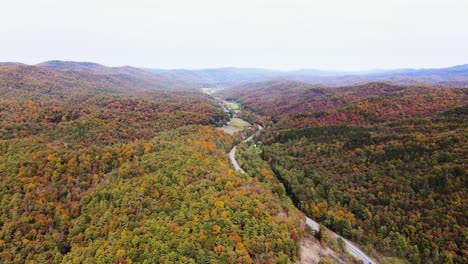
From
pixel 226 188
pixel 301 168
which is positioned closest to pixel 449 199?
pixel 301 168

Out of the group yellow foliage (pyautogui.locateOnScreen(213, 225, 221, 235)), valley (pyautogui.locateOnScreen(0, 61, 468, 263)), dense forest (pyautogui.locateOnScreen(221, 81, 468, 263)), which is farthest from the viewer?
dense forest (pyautogui.locateOnScreen(221, 81, 468, 263))

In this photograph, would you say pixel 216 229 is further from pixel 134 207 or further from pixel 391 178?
pixel 391 178

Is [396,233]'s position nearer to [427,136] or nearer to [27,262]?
[427,136]

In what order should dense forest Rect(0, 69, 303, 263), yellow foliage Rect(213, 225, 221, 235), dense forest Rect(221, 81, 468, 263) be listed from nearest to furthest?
dense forest Rect(0, 69, 303, 263), yellow foliage Rect(213, 225, 221, 235), dense forest Rect(221, 81, 468, 263)

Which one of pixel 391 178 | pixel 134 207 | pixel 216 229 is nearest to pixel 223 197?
pixel 216 229

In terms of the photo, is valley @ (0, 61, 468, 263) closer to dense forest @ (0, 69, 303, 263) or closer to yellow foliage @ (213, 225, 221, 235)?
yellow foliage @ (213, 225, 221, 235)

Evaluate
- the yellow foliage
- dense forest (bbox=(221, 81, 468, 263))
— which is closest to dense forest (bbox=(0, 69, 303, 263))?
the yellow foliage
